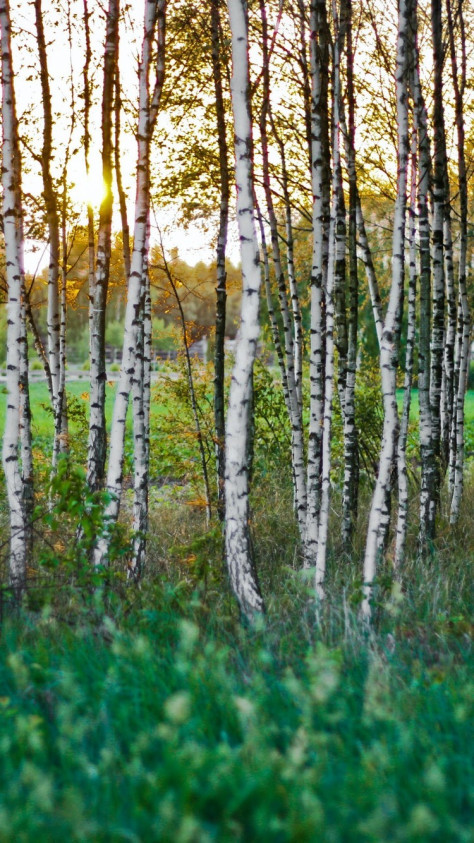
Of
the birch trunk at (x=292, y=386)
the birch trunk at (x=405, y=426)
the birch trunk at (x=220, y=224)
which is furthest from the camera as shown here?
the birch trunk at (x=220, y=224)

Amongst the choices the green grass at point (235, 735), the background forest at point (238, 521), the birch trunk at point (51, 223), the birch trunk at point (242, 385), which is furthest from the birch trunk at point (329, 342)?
the birch trunk at point (51, 223)

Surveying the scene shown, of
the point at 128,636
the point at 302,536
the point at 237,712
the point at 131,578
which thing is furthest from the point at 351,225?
the point at 237,712

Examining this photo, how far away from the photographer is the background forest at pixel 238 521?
2.60 meters

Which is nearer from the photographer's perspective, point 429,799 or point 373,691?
point 429,799

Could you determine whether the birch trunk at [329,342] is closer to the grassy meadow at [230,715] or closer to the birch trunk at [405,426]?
the grassy meadow at [230,715]

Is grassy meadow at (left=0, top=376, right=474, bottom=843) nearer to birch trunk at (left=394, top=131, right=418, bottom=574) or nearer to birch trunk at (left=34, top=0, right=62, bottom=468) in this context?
birch trunk at (left=394, top=131, right=418, bottom=574)

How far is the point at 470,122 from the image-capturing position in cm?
1163

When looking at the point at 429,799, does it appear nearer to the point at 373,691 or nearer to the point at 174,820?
the point at 373,691

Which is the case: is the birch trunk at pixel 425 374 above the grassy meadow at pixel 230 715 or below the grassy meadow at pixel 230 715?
above

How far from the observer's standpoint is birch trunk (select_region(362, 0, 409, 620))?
5109 mm

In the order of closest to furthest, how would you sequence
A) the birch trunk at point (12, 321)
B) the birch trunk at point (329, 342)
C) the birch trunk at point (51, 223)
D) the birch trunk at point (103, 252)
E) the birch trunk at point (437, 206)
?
1. the birch trunk at point (329, 342)
2. the birch trunk at point (12, 321)
3. the birch trunk at point (437, 206)
4. the birch trunk at point (103, 252)
5. the birch trunk at point (51, 223)

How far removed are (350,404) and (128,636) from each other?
3584 millimetres

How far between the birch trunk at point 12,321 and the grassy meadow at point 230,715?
1.42ft

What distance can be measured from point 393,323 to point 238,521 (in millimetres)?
1735
